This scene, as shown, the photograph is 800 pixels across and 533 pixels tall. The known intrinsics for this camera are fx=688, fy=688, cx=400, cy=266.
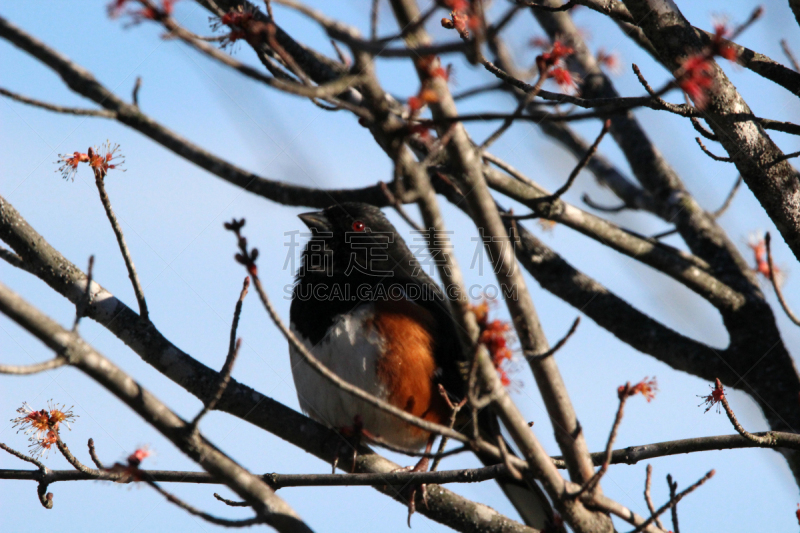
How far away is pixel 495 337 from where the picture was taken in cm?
154

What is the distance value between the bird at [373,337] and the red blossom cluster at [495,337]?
1.10 metres

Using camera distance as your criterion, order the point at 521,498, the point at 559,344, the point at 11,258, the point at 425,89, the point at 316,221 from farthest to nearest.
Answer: the point at 316,221 → the point at 521,498 → the point at 11,258 → the point at 559,344 → the point at 425,89

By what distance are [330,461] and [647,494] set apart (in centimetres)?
116

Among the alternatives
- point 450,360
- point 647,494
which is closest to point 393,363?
point 450,360

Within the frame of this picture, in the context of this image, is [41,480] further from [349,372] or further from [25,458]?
[349,372]

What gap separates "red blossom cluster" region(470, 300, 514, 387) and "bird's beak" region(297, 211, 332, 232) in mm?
1998

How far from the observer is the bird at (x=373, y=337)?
9.57ft

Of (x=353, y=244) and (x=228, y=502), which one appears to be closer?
(x=228, y=502)

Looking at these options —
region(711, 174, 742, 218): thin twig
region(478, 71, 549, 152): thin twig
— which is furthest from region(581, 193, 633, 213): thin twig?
region(478, 71, 549, 152): thin twig

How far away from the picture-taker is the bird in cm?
292

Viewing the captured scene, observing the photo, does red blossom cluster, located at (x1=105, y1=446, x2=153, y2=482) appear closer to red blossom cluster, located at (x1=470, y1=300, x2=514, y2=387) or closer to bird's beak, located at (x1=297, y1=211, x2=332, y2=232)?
red blossom cluster, located at (x1=470, y1=300, x2=514, y2=387)

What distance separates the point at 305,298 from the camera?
328 cm

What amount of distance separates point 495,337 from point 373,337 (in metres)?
1.46

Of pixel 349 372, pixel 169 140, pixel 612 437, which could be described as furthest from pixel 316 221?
pixel 612 437
